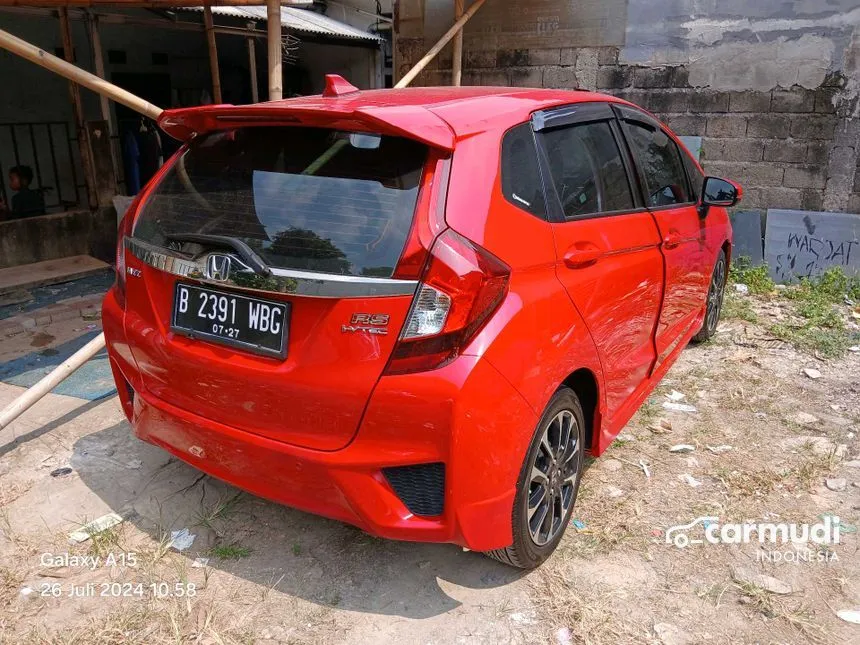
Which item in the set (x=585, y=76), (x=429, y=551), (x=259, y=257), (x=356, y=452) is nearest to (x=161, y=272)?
(x=259, y=257)

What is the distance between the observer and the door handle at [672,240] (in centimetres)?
342

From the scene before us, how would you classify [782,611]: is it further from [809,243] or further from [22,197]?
[22,197]

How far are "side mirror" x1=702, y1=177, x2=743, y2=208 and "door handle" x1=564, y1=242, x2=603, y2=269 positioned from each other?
1.66 metres

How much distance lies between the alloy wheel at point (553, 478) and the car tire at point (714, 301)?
8.21ft

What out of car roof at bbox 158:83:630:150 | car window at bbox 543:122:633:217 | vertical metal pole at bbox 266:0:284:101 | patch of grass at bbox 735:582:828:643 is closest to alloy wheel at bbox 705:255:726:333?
car window at bbox 543:122:633:217

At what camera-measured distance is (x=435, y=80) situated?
26.1ft

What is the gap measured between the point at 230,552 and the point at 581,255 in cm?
174

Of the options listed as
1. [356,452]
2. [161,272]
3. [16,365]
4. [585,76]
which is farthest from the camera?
[585,76]

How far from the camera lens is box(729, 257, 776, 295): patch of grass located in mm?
6477

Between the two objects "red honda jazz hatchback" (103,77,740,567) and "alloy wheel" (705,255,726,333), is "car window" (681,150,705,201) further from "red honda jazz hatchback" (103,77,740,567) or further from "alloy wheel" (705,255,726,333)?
"red honda jazz hatchback" (103,77,740,567)

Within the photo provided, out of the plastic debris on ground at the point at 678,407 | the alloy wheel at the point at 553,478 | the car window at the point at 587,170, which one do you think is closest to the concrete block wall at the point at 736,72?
the plastic debris on ground at the point at 678,407

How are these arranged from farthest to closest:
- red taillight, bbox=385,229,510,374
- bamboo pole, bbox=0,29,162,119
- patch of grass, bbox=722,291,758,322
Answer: patch of grass, bbox=722,291,758,322, bamboo pole, bbox=0,29,162,119, red taillight, bbox=385,229,510,374

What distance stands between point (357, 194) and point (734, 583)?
1963 mm

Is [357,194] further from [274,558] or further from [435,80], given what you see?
[435,80]
